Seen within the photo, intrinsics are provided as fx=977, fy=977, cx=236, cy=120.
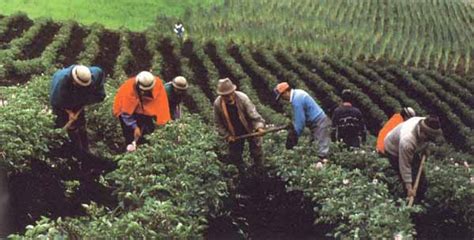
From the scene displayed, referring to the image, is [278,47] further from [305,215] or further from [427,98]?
[305,215]

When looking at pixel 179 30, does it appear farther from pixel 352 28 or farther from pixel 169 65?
pixel 352 28

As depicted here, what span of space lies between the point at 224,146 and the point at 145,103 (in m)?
0.88

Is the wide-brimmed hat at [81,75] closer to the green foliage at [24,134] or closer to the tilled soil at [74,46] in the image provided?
the green foliage at [24,134]

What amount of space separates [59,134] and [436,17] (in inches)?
796

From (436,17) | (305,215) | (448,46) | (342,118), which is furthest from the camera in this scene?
(436,17)

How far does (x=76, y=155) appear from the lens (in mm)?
9219

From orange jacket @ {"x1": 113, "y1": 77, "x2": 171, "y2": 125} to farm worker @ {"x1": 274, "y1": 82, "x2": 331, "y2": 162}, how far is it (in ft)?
3.89

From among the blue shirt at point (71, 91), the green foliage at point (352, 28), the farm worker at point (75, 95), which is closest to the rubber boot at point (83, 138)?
the farm worker at point (75, 95)

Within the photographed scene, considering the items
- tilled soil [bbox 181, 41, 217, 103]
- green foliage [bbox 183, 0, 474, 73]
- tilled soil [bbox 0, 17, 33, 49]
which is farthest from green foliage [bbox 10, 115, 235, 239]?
green foliage [bbox 183, 0, 474, 73]

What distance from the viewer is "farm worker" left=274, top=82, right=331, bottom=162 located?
9.27 meters

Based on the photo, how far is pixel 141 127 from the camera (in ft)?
32.2

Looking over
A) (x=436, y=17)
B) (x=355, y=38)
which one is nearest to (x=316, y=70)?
(x=355, y=38)

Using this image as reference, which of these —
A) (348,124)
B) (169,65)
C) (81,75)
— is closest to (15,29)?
(169,65)

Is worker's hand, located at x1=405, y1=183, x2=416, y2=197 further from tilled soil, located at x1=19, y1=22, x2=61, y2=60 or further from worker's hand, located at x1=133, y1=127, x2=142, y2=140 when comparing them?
tilled soil, located at x1=19, y1=22, x2=61, y2=60
